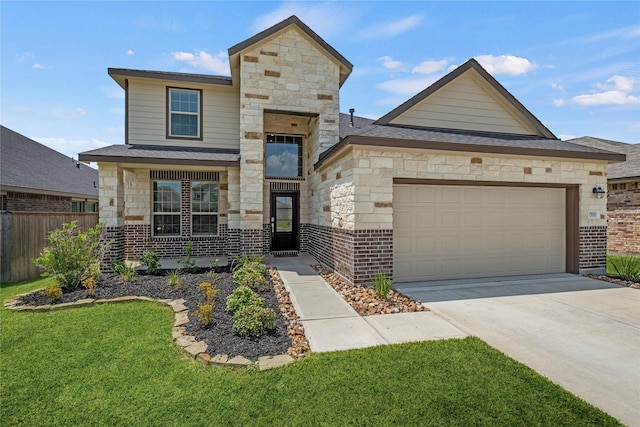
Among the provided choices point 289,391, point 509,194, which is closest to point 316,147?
point 509,194

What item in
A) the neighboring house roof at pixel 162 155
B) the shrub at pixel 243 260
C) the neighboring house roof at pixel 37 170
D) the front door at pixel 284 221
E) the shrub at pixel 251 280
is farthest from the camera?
the neighboring house roof at pixel 37 170

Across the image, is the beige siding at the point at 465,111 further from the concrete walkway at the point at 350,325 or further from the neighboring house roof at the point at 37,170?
the neighboring house roof at the point at 37,170

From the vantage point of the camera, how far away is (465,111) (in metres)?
8.54

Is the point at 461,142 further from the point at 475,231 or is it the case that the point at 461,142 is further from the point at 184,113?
the point at 184,113

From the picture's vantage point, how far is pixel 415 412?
257 cm

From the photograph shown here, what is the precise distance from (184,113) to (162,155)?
2.25 metres

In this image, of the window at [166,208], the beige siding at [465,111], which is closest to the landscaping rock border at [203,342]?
the window at [166,208]

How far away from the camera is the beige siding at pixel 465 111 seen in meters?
8.30

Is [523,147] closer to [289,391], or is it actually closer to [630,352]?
[630,352]

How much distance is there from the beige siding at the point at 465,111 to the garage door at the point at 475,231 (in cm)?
223

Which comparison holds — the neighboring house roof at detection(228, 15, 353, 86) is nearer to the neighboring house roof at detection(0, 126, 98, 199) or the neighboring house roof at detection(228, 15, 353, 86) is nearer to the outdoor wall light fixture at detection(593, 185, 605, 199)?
the outdoor wall light fixture at detection(593, 185, 605, 199)

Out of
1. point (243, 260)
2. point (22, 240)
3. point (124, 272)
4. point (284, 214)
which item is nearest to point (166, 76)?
point (284, 214)

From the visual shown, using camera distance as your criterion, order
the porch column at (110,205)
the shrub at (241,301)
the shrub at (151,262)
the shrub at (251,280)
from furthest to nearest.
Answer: the porch column at (110,205) < the shrub at (151,262) < the shrub at (251,280) < the shrub at (241,301)

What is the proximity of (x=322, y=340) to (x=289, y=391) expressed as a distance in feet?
3.69
